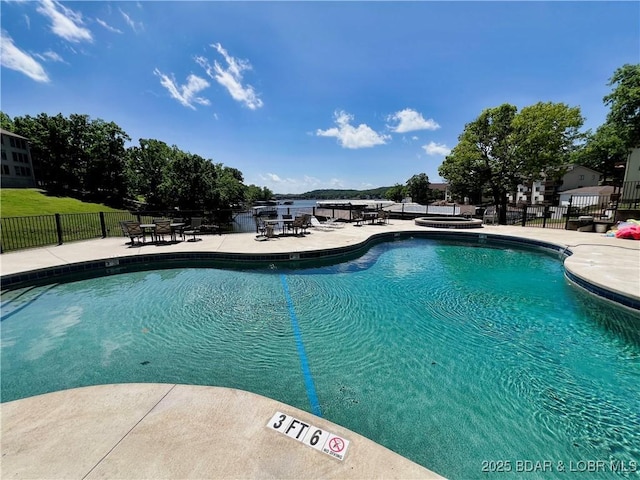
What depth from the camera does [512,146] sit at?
55.2 feet

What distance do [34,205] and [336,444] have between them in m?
39.2

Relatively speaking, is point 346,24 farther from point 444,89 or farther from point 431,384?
point 431,384

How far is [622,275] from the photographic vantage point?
5.79 meters

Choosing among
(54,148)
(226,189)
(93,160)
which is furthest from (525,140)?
(54,148)

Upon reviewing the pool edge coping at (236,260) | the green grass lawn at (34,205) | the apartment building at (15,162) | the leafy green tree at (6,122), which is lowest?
the pool edge coping at (236,260)

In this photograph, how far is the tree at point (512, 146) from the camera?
600 inches

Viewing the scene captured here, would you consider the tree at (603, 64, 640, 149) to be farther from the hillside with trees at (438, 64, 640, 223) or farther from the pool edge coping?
the pool edge coping

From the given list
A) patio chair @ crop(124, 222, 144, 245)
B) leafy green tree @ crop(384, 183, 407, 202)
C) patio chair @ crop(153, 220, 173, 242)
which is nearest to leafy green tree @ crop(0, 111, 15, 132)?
patio chair @ crop(124, 222, 144, 245)

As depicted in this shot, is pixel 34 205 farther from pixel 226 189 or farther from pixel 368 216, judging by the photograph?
pixel 368 216

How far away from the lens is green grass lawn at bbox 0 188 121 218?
76.9 feet

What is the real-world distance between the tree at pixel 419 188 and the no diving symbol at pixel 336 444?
76.5 m

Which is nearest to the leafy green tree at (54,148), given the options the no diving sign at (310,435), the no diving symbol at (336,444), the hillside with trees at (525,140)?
the no diving sign at (310,435)

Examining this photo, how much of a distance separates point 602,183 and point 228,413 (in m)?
62.5

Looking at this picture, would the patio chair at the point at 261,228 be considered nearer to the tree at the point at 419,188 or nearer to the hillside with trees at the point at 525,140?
the hillside with trees at the point at 525,140
